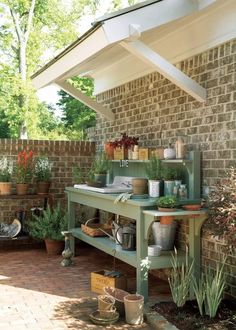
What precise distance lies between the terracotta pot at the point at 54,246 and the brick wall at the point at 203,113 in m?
2.24

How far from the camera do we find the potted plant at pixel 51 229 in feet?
23.9

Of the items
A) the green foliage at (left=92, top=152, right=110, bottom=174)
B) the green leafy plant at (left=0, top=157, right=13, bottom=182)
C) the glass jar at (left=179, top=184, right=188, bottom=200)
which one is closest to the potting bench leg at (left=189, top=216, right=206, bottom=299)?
the glass jar at (left=179, top=184, right=188, bottom=200)

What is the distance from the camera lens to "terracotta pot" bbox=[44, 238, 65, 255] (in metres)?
7.36

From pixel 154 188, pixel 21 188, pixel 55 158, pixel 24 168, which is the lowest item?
pixel 21 188

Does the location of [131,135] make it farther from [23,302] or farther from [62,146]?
[23,302]

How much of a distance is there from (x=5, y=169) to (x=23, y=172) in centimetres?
35

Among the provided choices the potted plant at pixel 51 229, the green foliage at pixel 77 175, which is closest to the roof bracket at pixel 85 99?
the green foliage at pixel 77 175

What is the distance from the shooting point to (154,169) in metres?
5.38

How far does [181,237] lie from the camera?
559 cm

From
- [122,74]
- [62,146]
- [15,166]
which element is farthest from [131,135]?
[15,166]

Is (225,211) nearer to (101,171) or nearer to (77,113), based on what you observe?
(101,171)

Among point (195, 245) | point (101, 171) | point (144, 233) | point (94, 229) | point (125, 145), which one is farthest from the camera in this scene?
point (101, 171)

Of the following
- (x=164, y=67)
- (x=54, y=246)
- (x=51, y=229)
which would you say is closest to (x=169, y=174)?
(x=164, y=67)

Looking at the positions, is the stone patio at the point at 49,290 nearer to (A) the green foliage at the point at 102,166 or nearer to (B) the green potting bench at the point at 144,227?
(B) the green potting bench at the point at 144,227
